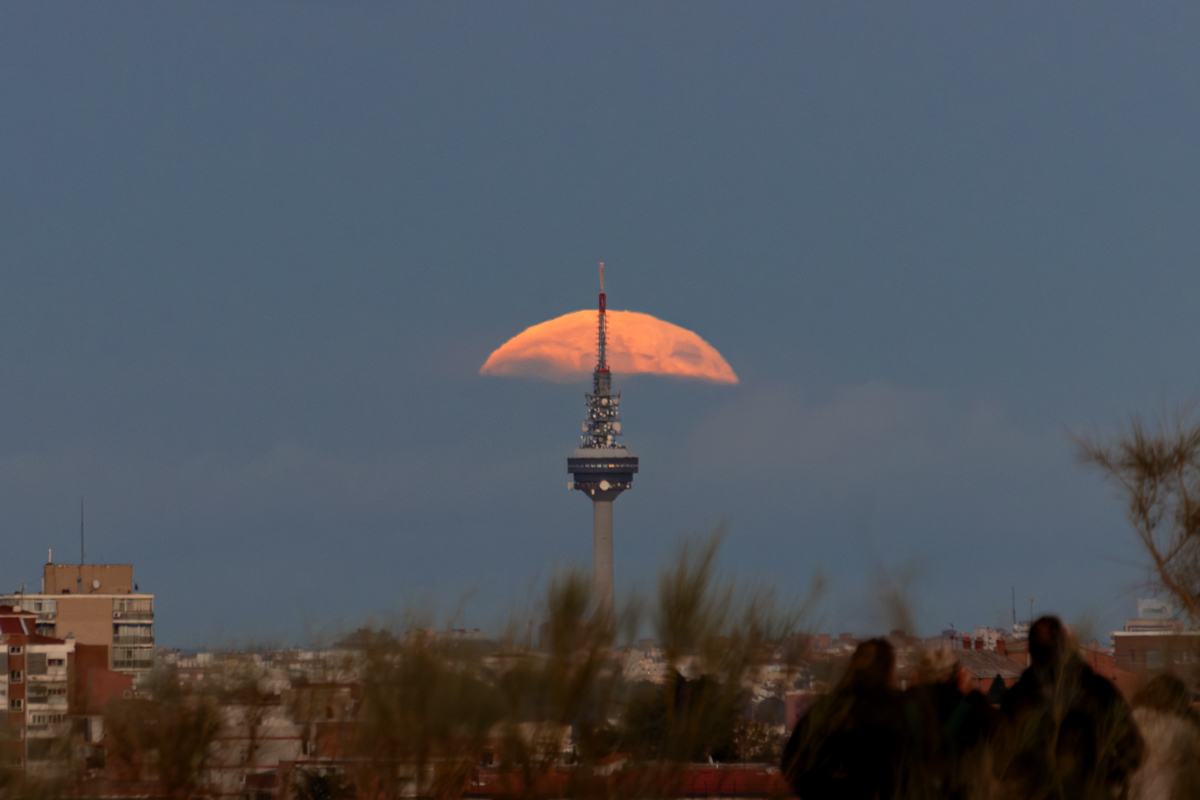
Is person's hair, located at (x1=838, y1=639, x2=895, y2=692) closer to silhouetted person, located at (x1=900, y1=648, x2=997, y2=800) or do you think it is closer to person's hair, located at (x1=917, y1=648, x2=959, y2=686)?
silhouetted person, located at (x1=900, y1=648, x2=997, y2=800)

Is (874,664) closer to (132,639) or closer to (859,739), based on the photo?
(859,739)

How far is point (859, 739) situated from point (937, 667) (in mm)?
811

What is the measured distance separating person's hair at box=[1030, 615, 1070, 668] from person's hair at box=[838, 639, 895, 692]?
0.84 metres

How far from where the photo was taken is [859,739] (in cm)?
558

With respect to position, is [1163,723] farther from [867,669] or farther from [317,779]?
[317,779]

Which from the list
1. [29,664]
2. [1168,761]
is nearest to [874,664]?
[1168,761]

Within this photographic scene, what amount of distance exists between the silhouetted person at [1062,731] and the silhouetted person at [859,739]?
2.70 ft

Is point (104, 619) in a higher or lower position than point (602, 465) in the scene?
lower

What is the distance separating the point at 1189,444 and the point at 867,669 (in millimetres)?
10079

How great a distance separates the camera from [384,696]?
28.6ft

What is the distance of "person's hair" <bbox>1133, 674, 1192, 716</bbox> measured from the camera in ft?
21.5

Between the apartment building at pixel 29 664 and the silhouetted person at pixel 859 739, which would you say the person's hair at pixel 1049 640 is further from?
the apartment building at pixel 29 664

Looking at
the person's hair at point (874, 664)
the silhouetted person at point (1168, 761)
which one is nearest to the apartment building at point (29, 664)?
the silhouetted person at point (1168, 761)

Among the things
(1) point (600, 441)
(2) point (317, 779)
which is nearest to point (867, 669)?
(2) point (317, 779)
